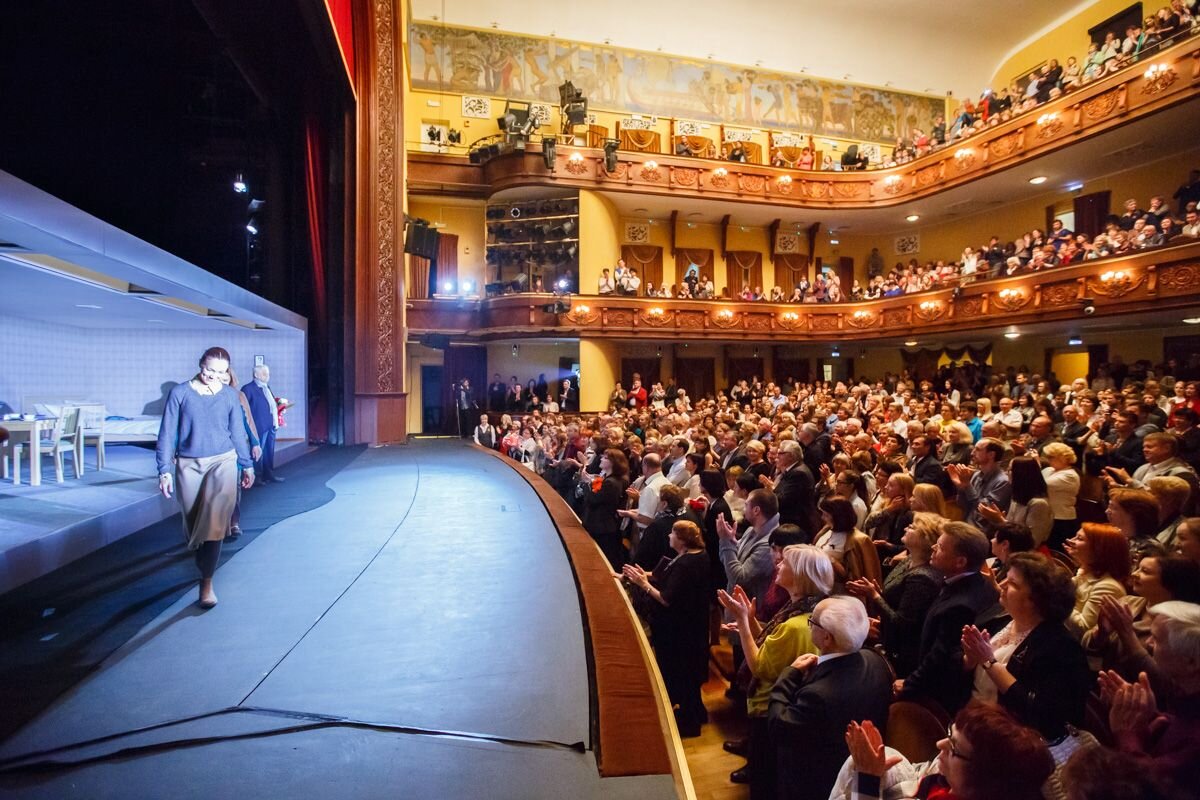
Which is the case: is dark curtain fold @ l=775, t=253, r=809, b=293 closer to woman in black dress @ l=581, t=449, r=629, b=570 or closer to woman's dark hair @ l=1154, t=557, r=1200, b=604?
woman in black dress @ l=581, t=449, r=629, b=570

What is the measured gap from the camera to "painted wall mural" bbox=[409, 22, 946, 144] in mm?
15133

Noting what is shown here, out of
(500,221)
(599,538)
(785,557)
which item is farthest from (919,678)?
(500,221)

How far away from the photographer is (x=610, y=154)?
13.3 meters

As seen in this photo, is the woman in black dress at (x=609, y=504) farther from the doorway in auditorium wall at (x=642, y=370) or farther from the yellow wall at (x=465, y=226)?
the yellow wall at (x=465, y=226)

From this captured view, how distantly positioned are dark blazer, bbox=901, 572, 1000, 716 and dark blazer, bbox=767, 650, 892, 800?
0.97 ft

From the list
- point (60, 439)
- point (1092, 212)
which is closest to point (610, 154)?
point (1092, 212)

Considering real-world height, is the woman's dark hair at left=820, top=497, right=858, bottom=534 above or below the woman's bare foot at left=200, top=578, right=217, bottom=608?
above

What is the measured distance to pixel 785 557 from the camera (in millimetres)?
2199

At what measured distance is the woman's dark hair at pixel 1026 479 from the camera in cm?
323

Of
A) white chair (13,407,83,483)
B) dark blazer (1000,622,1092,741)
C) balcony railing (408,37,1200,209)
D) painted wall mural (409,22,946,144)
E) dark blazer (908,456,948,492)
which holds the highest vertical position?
painted wall mural (409,22,946,144)

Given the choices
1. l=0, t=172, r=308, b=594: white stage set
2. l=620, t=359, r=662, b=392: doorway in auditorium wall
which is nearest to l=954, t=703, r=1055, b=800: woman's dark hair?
l=0, t=172, r=308, b=594: white stage set

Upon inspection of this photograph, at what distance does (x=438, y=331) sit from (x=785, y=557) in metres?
12.3

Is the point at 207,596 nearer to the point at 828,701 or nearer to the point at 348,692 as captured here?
the point at 348,692

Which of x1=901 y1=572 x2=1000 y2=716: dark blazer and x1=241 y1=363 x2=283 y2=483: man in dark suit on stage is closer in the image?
x1=901 y1=572 x2=1000 y2=716: dark blazer
